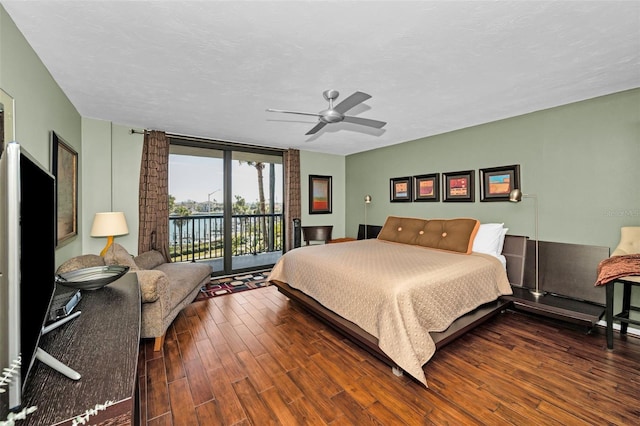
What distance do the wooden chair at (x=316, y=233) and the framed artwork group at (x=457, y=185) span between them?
4.94 ft

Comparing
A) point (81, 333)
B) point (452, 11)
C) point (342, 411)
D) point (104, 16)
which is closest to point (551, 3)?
point (452, 11)

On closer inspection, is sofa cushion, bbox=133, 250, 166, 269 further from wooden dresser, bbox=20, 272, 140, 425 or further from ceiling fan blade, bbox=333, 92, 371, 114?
ceiling fan blade, bbox=333, 92, 371, 114

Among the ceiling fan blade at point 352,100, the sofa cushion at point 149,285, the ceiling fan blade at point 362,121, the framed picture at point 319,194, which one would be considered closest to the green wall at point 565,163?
the ceiling fan blade at point 362,121

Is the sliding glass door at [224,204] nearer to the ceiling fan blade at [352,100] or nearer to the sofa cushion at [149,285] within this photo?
the sofa cushion at [149,285]

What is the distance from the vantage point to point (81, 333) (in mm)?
1257

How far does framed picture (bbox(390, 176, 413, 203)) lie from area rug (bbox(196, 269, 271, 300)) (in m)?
2.83

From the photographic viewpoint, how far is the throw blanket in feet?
7.53

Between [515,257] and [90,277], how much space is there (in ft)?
14.4

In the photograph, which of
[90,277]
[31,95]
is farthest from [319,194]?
[31,95]

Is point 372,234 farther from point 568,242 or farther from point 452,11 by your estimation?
point 452,11

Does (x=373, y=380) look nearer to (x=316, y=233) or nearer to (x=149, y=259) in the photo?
(x=149, y=259)

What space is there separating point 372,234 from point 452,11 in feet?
14.0

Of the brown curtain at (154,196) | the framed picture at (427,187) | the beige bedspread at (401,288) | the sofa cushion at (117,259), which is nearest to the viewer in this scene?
the beige bedspread at (401,288)

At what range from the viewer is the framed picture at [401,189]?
4867 millimetres
